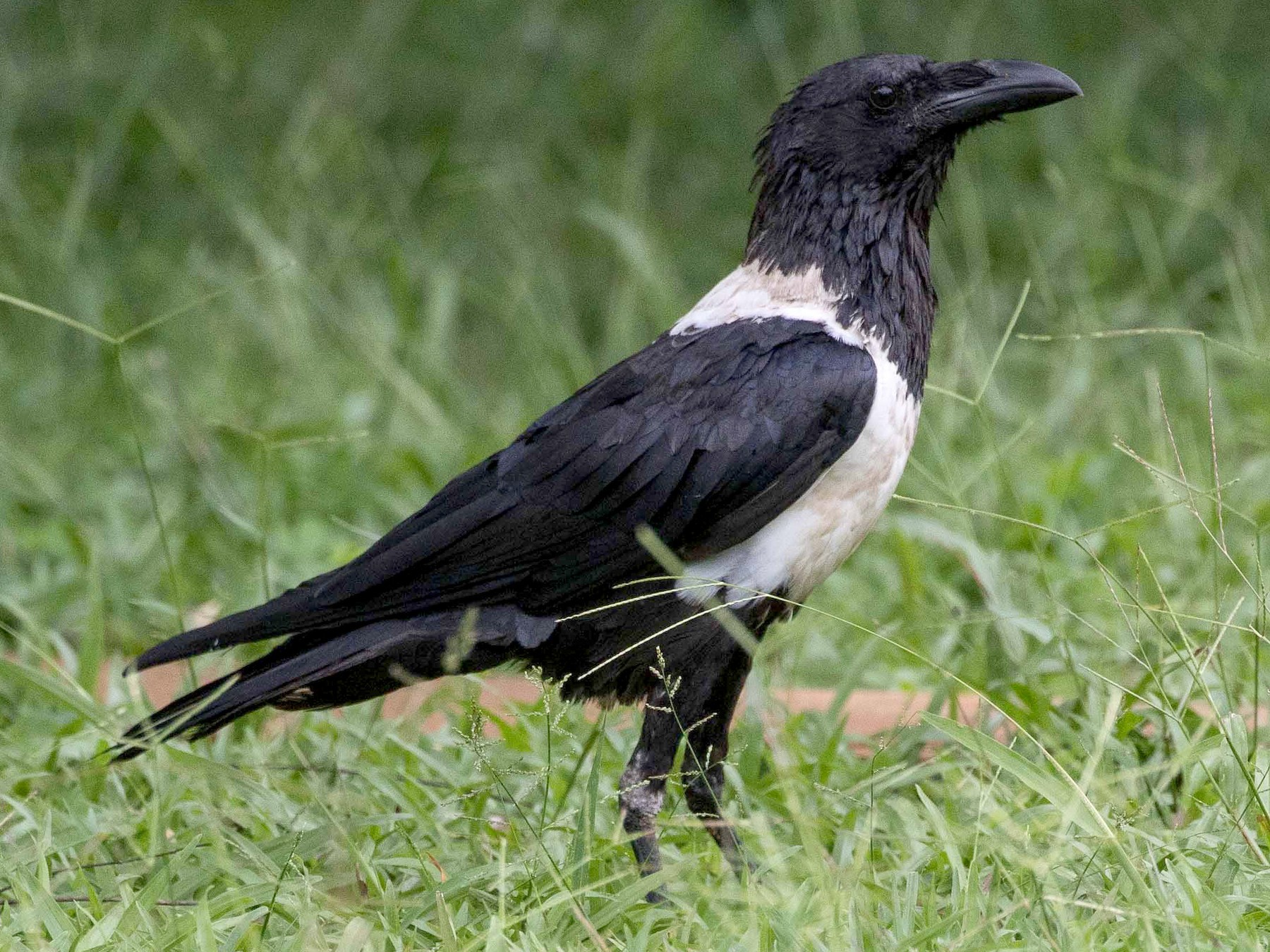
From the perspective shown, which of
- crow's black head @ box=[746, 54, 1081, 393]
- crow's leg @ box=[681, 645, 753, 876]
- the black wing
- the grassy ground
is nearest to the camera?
the grassy ground

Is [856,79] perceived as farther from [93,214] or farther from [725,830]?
[93,214]

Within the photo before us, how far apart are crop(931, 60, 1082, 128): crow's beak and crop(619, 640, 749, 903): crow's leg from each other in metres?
1.07

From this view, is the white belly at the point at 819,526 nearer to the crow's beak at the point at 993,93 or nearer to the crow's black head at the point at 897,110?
the crow's black head at the point at 897,110

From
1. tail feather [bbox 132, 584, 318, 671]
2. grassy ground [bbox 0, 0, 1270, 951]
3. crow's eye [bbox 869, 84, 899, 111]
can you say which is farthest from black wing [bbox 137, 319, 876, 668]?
crow's eye [bbox 869, 84, 899, 111]

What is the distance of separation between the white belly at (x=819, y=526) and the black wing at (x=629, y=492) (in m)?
0.03

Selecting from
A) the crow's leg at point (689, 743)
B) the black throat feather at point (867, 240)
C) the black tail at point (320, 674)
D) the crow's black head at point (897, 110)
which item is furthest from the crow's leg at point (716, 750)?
the crow's black head at point (897, 110)

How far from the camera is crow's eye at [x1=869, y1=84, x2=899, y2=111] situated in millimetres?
3062

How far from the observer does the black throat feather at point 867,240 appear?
116 inches

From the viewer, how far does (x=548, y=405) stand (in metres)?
5.07

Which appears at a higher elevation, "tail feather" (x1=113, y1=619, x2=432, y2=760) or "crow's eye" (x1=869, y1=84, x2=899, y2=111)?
"crow's eye" (x1=869, y1=84, x2=899, y2=111)

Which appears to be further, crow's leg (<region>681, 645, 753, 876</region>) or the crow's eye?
the crow's eye

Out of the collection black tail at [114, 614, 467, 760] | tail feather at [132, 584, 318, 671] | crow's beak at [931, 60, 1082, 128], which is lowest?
black tail at [114, 614, 467, 760]

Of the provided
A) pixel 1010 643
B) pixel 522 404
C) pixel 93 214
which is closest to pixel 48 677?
pixel 1010 643

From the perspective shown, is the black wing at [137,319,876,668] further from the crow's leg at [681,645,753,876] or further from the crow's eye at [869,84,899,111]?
the crow's eye at [869,84,899,111]
